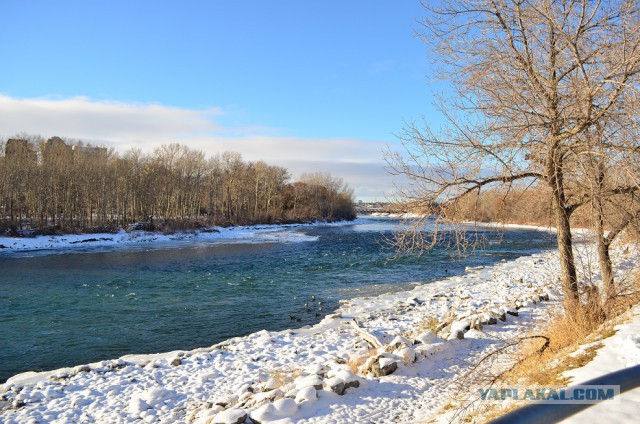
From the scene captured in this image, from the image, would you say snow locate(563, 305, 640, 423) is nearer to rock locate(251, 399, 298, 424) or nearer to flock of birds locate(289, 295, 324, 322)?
rock locate(251, 399, 298, 424)

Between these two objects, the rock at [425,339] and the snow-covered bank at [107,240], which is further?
the snow-covered bank at [107,240]

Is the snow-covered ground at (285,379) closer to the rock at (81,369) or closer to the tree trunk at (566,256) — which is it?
the rock at (81,369)

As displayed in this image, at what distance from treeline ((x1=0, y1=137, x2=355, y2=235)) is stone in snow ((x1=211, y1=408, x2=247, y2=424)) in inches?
1731

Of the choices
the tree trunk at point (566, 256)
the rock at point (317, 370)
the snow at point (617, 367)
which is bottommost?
the rock at point (317, 370)

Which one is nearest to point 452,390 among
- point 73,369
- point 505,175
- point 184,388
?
point 505,175

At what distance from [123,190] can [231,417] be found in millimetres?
54617

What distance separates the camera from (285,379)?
7.86 m

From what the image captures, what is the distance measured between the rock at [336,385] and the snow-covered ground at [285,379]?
15 millimetres

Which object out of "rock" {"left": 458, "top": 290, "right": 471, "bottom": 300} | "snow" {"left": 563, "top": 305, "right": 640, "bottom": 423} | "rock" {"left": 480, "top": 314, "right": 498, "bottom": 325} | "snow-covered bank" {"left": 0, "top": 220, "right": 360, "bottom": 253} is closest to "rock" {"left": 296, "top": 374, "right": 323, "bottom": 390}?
"snow" {"left": 563, "top": 305, "right": 640, "bottom": 423}

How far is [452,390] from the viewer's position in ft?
22.5

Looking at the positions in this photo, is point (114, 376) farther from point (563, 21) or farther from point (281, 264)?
point (281, 264)

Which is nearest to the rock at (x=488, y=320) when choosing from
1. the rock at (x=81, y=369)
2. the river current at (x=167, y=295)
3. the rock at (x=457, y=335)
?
the rock at (x=457, y=335)

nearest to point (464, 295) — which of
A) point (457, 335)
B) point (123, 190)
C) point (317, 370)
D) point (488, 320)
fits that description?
point (488, 320)

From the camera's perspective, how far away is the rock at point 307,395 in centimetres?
652
